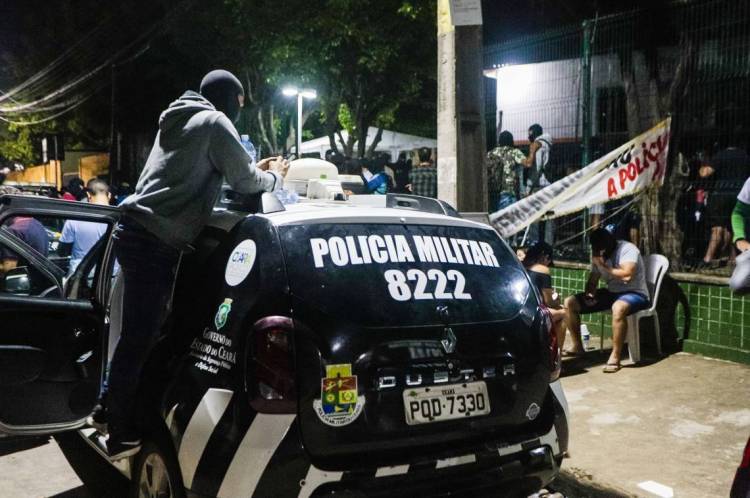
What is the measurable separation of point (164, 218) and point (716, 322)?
5.54 meters

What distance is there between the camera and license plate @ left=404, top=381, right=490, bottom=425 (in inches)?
109

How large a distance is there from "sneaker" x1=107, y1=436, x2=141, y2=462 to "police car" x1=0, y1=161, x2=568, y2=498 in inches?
2.2

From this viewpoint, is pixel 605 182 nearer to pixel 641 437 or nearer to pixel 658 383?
pixel 658 383

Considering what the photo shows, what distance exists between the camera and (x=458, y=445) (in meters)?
2.87

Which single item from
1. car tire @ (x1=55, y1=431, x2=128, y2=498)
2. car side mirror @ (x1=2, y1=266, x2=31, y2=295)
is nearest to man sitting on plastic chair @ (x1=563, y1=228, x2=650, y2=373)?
car tire @ (x1=55, y1=431, x2=128, y2=498)

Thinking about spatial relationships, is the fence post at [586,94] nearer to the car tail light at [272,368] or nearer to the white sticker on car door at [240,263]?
the white sticker on car door at [240,263]

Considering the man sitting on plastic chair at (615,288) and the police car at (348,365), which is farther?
the man sitting on plastic chair at (615,288)

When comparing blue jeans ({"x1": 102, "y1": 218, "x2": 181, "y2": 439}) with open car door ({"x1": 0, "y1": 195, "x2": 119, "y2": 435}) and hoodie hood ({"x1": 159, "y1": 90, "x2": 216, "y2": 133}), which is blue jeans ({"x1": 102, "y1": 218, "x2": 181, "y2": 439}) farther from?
open car door ({"x1": 0, "y1": 195, "x2": 119, "y2": 435})

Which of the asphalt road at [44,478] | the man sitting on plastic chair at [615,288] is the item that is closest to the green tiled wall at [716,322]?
the man sitting on plastic chair at [615,288]

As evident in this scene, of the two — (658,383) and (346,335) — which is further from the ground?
(346,335)

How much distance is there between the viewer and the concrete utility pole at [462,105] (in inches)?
213

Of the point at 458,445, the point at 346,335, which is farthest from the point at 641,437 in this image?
the point at 346,335

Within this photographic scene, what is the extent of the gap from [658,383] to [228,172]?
457 centimetres

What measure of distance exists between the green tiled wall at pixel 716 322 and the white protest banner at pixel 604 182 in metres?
1.15
